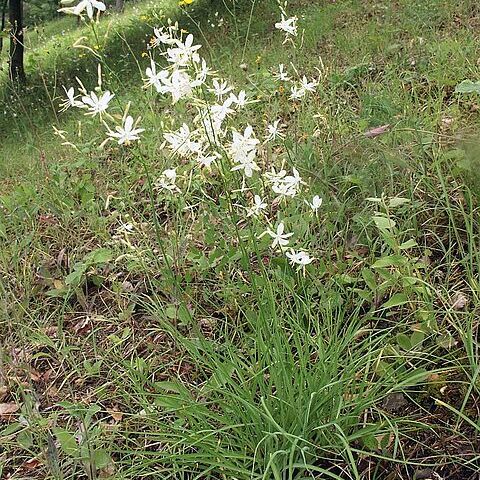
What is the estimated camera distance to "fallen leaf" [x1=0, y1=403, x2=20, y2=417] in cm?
224

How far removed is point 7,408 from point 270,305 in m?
1.23

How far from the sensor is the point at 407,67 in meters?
3.66

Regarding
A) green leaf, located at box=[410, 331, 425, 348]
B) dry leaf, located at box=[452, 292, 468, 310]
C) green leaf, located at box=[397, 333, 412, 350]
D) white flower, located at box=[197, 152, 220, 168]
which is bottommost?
dry leaf, located at box=[452, 292, 468, 310]

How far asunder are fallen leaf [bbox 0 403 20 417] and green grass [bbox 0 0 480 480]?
3 centimetres

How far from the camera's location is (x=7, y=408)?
7.44 feet

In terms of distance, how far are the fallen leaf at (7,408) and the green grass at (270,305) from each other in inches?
1.3

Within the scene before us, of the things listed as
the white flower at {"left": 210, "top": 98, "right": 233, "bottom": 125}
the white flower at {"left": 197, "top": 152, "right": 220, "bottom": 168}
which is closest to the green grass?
the white flower at {"left": 197, "top": 152, "right": 220, "bottom": 168}

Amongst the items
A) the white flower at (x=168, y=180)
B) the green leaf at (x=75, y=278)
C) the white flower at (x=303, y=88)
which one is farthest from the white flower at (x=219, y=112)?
the green leaf at (x=75, y=278)

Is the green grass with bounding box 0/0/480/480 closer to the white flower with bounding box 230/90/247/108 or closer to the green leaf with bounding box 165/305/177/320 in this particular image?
the green leaf with bounding box 165/305/177/320

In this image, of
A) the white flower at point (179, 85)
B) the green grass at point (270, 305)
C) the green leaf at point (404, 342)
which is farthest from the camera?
the green leaf at point (404, 342)

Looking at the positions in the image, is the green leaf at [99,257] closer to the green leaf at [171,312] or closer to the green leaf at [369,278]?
the green leaf at [171,312]

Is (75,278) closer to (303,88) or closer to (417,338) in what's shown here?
(303,88)

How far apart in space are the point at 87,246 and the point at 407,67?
86.4 inches

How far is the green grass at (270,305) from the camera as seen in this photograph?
5.19 feet
